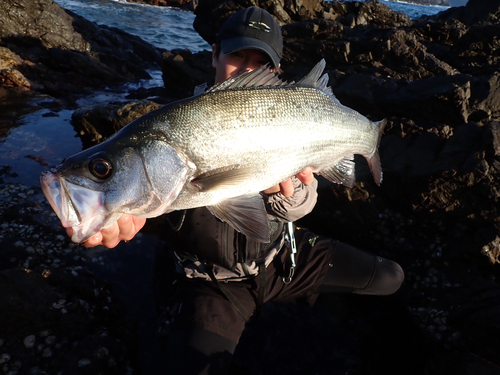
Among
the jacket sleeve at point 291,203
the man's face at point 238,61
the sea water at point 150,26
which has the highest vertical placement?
the man's face at point 238,61

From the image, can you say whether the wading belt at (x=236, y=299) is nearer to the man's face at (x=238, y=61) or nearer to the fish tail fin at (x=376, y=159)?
the fish tail fin at (x=376, y=159)

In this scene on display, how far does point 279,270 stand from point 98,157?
2.10 metres

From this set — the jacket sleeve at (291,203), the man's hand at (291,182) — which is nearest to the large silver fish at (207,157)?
the man's hand at (291,182)

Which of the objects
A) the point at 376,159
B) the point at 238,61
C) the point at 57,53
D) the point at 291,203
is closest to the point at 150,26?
the point at 57,53

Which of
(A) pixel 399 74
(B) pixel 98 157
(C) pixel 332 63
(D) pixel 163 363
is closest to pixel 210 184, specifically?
(B) pixel 98 157

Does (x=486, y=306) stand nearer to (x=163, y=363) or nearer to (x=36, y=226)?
(x=163, y=363)

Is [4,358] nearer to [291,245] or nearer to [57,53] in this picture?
[291,245]

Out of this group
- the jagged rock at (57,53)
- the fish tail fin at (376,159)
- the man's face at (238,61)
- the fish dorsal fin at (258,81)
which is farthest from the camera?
the jagged rock at (57,53)

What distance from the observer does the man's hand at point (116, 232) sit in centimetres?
183

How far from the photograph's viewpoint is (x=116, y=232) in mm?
1926

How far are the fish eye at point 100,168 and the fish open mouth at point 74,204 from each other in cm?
10

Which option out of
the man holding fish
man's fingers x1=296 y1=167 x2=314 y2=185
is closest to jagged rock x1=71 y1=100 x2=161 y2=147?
the man holding fish

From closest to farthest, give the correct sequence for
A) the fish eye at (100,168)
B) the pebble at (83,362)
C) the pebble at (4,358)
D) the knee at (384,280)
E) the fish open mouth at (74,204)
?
the fish open mouth at (74,204) < the fish eye at (100,168) < the pebble at (4,358) < the pebble at (83,362) < the knee at (384,280)

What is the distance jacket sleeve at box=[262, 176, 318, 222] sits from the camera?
2645 millimetres
